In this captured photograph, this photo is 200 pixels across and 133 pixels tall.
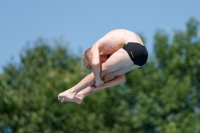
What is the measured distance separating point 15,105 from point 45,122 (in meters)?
3.71

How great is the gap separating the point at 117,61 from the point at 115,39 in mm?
327

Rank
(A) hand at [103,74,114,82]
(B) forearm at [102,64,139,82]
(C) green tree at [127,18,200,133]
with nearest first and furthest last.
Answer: (B) forearm at [102,64,139,82] → (A) hand at [103,74,114,82] → (C) green tree at [127,18,200,133]

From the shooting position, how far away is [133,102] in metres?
36.6

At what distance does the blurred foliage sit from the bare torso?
23.3 metres

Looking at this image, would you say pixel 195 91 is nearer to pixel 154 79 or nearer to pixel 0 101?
pixel 154 79

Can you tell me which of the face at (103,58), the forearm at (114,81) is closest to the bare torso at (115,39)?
the face at (103,58)

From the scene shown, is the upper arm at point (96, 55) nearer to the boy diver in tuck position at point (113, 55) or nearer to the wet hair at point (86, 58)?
the boy diver in tuck position at point (113, 55)

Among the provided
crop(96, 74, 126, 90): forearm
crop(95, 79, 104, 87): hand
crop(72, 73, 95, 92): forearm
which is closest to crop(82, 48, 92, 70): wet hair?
crop(72, 73, 95, 92): forearm

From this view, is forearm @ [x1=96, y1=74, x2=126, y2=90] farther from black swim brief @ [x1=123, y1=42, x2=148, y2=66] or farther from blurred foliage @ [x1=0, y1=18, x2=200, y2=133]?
blurred foliage @ [x1=0, y1=18, x2=200, y2=133]

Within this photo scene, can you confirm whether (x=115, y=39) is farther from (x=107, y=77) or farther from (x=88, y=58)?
(x=107, y=77)

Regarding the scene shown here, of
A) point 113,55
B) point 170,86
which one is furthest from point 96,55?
point 170,86

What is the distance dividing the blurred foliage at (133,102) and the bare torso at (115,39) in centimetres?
2331

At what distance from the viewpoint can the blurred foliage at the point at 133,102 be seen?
33812 millimetres

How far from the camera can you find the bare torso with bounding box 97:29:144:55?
27.7 feet
